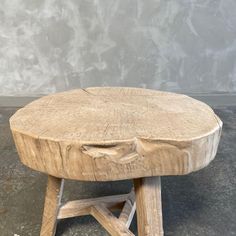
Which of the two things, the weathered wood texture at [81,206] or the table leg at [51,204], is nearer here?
the table leg at [51,204]

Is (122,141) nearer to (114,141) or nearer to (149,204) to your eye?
(114,141)

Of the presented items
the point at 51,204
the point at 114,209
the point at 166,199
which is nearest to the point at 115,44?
the point at 166,199

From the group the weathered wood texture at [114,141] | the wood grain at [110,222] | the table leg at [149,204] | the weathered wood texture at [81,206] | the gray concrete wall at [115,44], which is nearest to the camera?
the weathered wood texture at [114,141]

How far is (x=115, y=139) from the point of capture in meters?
0.81

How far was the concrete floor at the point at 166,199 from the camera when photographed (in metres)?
1.35

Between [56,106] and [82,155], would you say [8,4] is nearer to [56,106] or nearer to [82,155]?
[56,106]

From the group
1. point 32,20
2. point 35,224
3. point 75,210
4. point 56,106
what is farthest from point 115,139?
point 32,20

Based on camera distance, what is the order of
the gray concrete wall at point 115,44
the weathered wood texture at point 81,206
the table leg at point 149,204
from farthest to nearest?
1. the gray concrete wall at point 115,44
2. the weathered wood texture at point 81,206
3. the table leg at point 149,204

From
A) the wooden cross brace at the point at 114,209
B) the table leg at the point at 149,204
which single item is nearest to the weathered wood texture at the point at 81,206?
the wooden cross brace at the point at 114,209

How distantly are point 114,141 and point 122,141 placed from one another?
2 centimetres

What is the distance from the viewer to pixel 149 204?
95 cm

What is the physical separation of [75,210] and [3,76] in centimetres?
205

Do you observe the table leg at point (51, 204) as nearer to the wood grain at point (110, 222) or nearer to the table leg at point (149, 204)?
the wood grain at point (110, 222)

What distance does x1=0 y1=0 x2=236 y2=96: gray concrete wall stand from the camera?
2836mm
